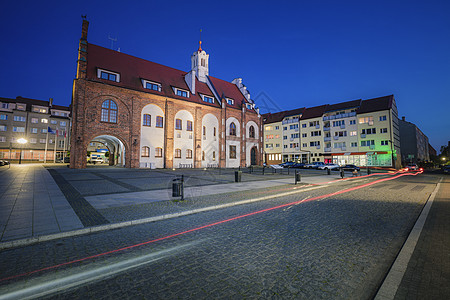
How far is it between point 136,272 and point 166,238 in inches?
56.9

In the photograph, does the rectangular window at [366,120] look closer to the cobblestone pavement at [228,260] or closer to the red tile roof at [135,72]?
the red tile roof at [135,72]

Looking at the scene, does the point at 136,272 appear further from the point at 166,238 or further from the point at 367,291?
the point at 367,291

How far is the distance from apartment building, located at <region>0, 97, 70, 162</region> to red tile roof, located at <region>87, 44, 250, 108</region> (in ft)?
97.3

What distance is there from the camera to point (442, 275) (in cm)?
297

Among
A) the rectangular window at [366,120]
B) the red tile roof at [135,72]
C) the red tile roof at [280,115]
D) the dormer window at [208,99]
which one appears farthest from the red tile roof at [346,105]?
the dormer window at [208,99]

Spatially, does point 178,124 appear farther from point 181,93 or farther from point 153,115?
point 181,93

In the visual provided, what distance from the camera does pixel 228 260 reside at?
3416 mm

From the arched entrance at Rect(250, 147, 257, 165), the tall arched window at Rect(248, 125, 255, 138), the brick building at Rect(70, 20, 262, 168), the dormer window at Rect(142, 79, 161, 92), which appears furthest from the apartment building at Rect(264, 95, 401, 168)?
the dormer window at Rect(142, 79, 161, 92)

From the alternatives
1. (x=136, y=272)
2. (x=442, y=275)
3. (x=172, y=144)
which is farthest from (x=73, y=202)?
(x=172, y=144)

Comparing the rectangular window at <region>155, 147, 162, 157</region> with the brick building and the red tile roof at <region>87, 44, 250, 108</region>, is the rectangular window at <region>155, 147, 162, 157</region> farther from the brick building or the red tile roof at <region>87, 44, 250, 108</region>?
the red tile roof at <region>87, 44, 250, 108</region>

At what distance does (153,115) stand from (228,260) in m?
28.7

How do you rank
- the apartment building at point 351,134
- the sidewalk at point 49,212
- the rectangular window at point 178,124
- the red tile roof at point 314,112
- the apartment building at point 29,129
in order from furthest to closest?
the red tile roof at point 314,112 < the apartment building at point 29,129 < the apartment building at point 351,134 < the rectangular window at point 178,124 < the sidewalk at point 49,212

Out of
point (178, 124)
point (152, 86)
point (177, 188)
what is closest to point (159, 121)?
point (178, 124)

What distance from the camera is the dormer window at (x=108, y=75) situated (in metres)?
25.8
